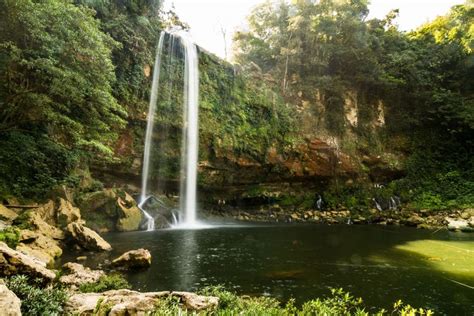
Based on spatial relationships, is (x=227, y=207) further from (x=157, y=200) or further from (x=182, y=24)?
(x=182, y=24)

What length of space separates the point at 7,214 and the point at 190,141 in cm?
1356

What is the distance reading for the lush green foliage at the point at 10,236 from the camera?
27.3 ft

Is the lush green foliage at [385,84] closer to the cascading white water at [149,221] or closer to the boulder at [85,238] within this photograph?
the cascading white water at [149,221]

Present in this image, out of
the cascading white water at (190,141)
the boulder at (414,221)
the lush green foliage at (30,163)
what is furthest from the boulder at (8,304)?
the boulder at (414,221)

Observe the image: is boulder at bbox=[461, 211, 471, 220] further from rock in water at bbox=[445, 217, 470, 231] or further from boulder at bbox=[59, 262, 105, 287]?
boulder at bbox=[59, 262, 105, 287]

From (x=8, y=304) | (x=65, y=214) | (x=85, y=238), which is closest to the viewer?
(x=8, y=304)

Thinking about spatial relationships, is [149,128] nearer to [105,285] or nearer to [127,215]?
[127,215]

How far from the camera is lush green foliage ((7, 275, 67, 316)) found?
4.91 m

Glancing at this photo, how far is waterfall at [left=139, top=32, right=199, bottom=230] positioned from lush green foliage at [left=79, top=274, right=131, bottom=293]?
14110 millimetres

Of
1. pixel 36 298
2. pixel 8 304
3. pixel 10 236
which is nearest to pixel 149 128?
pixel 10 236

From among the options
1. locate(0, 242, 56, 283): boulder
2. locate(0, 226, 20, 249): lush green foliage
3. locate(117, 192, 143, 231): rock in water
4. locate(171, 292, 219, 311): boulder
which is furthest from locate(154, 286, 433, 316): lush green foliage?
locate(117, 192, 143, 231): rock in water

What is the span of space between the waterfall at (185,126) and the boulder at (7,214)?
10.3 meters

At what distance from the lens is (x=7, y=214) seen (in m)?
11.4

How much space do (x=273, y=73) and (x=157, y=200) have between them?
1733 cm
